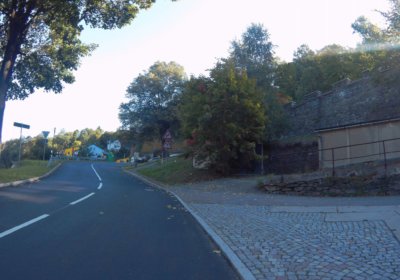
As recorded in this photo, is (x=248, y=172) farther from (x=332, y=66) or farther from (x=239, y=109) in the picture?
(x=332, y=66)

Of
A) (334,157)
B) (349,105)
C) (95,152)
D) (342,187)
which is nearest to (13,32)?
(342,187)

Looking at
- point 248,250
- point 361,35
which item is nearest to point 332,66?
point 361,35

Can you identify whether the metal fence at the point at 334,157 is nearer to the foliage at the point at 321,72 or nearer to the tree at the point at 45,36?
the tree at the point at 45,36

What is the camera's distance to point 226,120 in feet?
73.6

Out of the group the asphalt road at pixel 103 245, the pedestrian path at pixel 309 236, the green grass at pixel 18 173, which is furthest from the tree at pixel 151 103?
the asphalt road at pixel 103 245

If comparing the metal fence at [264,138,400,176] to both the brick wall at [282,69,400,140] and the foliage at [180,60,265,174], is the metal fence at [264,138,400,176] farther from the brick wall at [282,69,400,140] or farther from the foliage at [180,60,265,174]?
the brick wall at [282,69,400,140]

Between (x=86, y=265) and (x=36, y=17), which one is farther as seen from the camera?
(x=36, y=17)

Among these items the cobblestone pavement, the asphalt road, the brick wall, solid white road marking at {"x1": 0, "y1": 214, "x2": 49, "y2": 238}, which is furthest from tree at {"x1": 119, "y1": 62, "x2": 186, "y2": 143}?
the cobblestone pavement

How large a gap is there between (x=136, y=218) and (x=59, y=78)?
1437cm

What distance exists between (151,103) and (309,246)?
49.6 metres

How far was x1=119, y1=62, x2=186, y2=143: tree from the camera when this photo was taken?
5442 centimetres

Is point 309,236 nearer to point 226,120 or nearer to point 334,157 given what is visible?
point 334,157

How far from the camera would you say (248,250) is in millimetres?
6941

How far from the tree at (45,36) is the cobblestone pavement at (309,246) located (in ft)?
44.2
